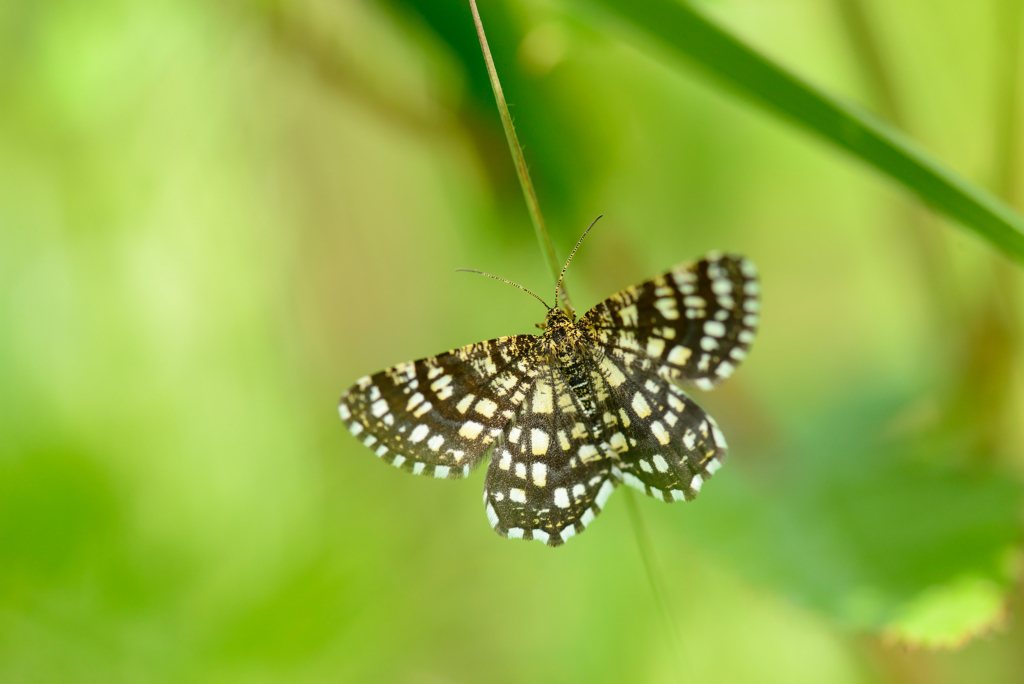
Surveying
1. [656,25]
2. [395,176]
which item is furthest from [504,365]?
[395,176]

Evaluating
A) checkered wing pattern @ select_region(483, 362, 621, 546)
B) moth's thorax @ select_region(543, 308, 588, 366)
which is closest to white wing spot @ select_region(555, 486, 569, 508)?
checkered wing pattern @ select_region(483, 362, 621, 546)

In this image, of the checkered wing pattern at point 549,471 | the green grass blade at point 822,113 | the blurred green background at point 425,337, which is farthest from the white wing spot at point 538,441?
the green grass blade at point 822,113

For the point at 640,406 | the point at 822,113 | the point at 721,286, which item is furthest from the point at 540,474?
the point at 822,113

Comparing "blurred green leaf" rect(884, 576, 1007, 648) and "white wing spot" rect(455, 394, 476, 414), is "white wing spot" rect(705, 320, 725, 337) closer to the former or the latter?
"white wing spot" rect(455, 394, 476, 414)

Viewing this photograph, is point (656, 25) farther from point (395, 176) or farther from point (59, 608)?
point (59, 608)

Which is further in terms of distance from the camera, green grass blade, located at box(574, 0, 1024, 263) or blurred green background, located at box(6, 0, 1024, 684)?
blurred green background, located at box(6, 0, 1024, 684)

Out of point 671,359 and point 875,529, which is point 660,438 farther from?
point 875,529
